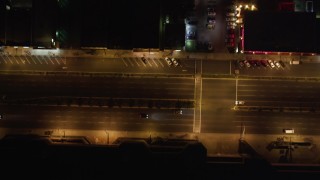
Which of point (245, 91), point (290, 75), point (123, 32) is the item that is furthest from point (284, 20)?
point (123, 32)

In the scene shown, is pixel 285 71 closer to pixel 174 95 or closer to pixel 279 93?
pixel 279 93

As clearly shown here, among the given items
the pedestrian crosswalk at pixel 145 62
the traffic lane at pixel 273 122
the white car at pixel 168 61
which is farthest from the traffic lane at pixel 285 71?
the pedestrian crosswalk at pixel 145 62

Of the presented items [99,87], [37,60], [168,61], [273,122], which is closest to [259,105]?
[273,122]

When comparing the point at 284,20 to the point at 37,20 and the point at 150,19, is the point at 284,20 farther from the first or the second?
the point at 37,20

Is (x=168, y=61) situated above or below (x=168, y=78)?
above

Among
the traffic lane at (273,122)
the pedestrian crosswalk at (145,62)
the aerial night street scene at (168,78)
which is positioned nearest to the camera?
the aerial night street scene at (168,78)

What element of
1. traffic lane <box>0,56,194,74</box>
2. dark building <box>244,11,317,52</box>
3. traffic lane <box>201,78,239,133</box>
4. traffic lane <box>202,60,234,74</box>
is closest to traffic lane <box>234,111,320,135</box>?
traffic lane <box>201,78,239,133</box>

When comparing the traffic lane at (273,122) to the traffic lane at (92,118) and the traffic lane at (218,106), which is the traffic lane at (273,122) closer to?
the traffic lane at (218,106)
